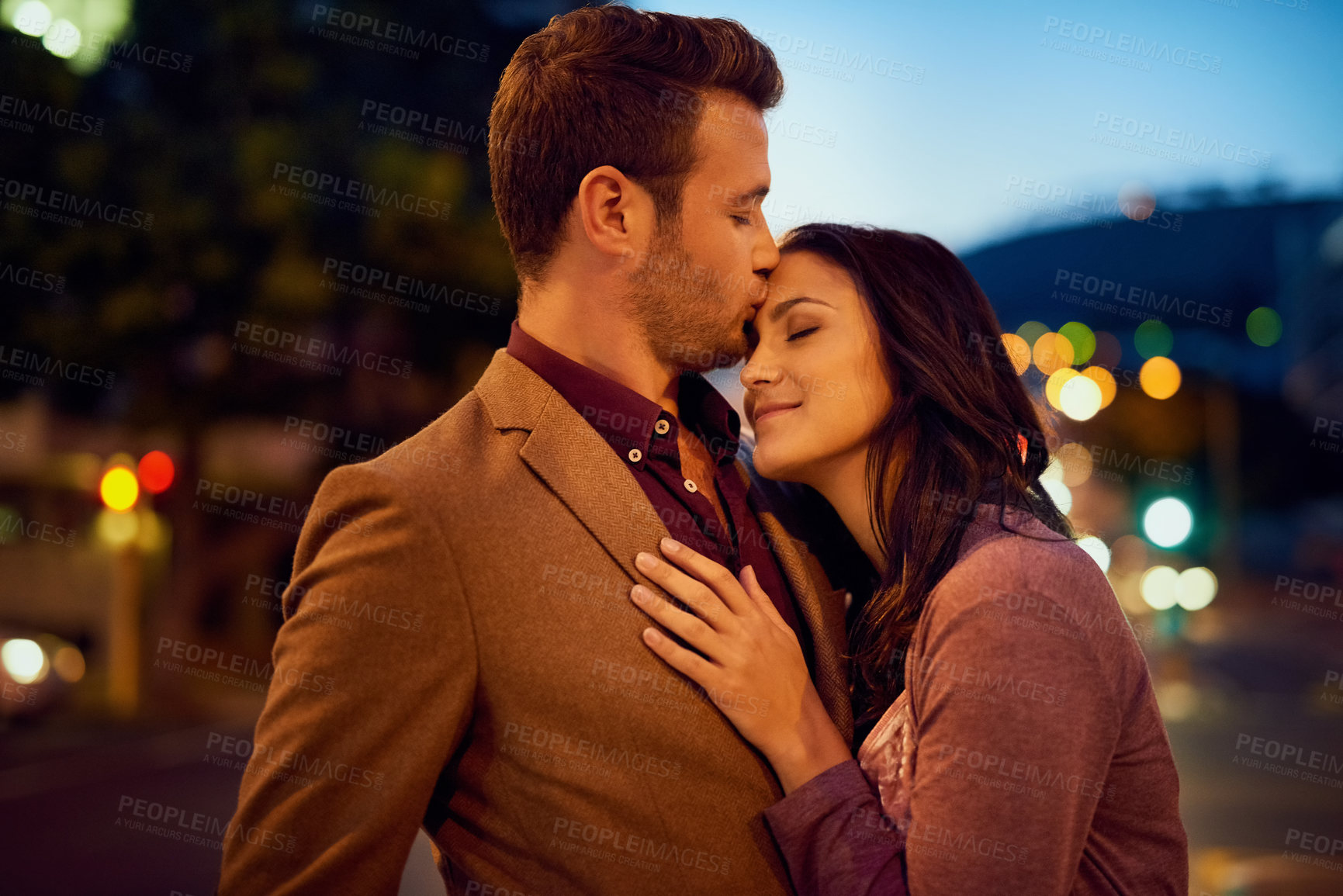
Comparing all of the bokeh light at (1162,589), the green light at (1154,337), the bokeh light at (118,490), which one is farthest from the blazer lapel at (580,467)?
the green light at (1154,337)

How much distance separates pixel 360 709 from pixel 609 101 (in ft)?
5.70

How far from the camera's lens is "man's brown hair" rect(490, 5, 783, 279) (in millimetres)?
2777

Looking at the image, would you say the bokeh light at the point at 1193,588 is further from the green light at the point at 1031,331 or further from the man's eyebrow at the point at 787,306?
the green light at the point at 1031,331

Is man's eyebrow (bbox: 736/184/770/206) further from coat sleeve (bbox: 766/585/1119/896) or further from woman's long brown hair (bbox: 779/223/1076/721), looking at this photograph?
coat sleeve (bbox: 766/585/1119/896)

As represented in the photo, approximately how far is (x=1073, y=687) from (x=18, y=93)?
9.79 meters

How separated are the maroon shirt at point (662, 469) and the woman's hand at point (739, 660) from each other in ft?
0.56

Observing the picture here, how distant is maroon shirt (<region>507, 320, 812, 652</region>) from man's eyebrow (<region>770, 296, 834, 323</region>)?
0.47 meters

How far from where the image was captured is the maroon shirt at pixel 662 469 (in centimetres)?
261

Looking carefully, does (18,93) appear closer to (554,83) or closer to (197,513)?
(197,513)

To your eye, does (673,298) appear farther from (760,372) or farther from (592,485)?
(592,485)

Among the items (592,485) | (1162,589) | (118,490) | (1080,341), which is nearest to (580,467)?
(592,485)

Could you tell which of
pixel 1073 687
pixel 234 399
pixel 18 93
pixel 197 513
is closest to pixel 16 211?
pixel 18 93

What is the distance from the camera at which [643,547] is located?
239 cm

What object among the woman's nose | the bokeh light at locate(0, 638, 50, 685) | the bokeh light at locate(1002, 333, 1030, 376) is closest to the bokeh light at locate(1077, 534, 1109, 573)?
the bokeh light at locate(1002, 333, 1030, 376)
